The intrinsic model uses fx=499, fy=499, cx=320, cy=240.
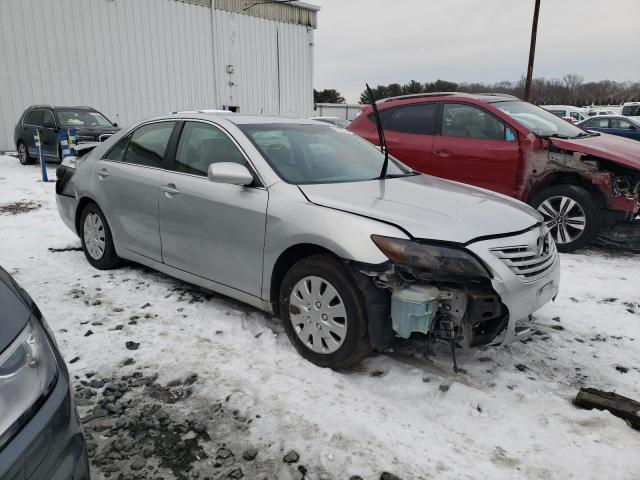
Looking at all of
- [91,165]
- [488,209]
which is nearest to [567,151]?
[488,209]

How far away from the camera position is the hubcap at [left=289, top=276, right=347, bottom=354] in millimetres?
2947

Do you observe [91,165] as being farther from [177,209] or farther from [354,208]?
[354,208]

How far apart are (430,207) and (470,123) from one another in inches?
142

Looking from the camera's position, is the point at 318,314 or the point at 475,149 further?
the point at 475,149

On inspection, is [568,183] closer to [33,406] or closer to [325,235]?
[325,235]

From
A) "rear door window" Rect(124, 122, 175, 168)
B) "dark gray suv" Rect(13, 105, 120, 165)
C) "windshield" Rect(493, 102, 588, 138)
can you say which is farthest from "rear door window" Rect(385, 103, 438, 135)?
"dark gray suv" Rect(13, 105, 120, 165)

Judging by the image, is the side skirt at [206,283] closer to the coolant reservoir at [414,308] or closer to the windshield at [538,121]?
Answer: the coolant reservoir at [414,308]

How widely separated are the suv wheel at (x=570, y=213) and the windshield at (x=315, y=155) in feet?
8.05

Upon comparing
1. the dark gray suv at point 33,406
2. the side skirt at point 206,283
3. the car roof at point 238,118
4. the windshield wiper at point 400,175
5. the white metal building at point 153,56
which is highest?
the white metal building at point 153,56

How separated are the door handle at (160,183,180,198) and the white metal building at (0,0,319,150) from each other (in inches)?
624

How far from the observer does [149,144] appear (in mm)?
4359

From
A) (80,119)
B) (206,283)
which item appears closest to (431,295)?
(206,283)

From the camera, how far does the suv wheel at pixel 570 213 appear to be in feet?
18.1

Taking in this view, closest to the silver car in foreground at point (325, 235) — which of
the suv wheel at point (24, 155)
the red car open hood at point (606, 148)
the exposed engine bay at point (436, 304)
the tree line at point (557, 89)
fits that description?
the exposed engine bay at point (436, 304)
